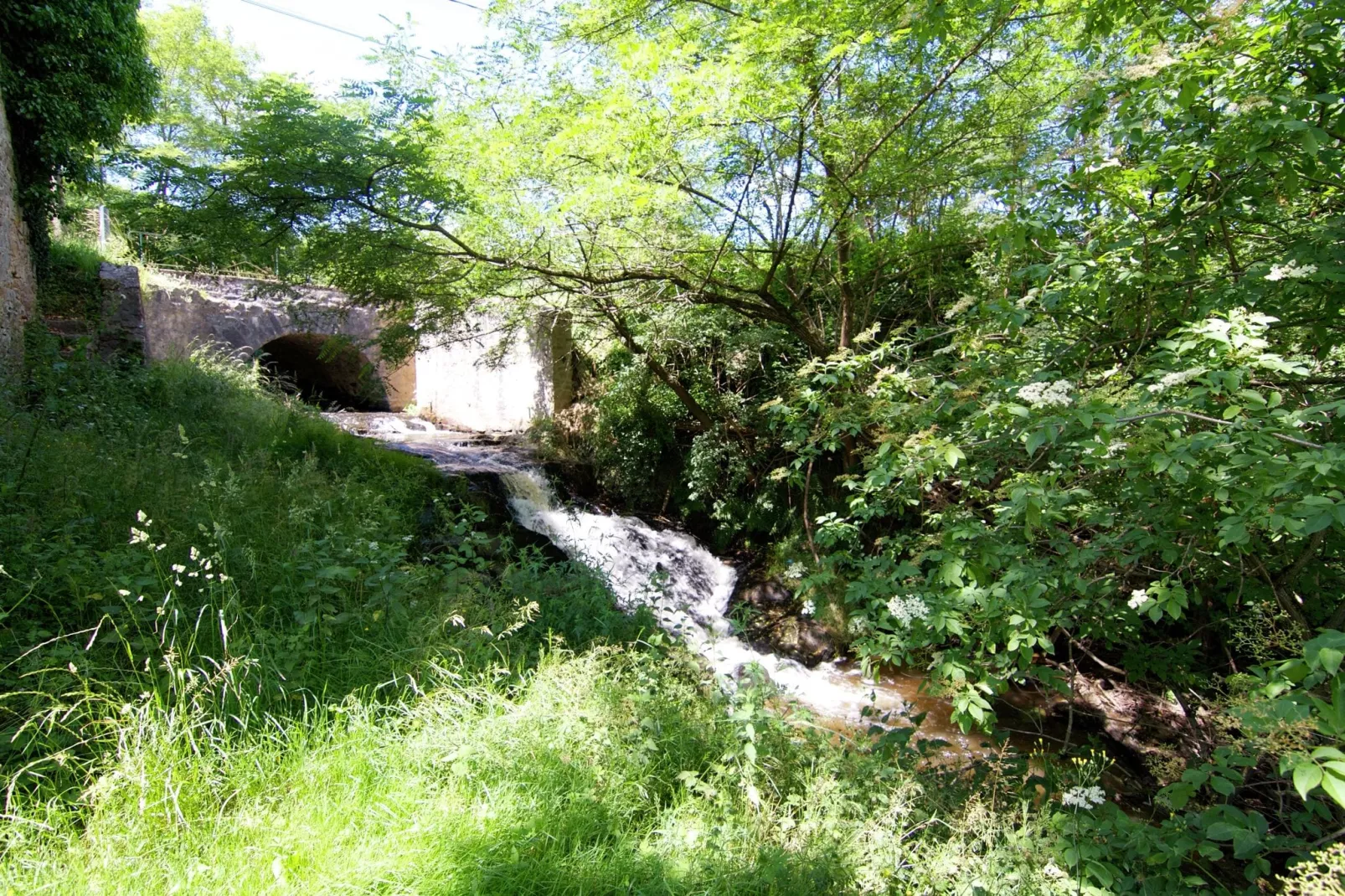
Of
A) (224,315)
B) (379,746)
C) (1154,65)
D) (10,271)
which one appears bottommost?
(379,746)

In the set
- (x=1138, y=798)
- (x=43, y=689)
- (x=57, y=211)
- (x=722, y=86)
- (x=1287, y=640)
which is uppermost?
(x=722, y=86)

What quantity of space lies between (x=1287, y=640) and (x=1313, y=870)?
1537mm

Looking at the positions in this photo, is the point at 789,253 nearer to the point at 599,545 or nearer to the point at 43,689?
the point at 599,545

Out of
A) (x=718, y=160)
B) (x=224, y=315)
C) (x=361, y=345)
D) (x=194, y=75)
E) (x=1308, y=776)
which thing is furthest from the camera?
(x=194, y=75)

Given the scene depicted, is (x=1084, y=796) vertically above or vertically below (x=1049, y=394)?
below

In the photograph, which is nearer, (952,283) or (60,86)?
(60,86)

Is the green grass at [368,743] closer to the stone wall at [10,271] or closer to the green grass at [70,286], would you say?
the stone wall at [10,271]

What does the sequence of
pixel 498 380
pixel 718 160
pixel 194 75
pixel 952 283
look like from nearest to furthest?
1. pixel 718 160
2. pixel 952 283
3. pixel 498 380
4. pixel 194 75

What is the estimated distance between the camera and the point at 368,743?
261 centimetres

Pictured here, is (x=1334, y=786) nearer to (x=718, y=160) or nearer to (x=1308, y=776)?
(x=1308, y=776)

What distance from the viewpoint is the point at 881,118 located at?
210 inches

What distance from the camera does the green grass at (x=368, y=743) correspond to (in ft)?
6.89

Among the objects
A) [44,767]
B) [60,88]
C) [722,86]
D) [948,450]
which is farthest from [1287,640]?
[60,88]

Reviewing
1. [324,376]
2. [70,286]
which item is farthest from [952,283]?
[324,376]
